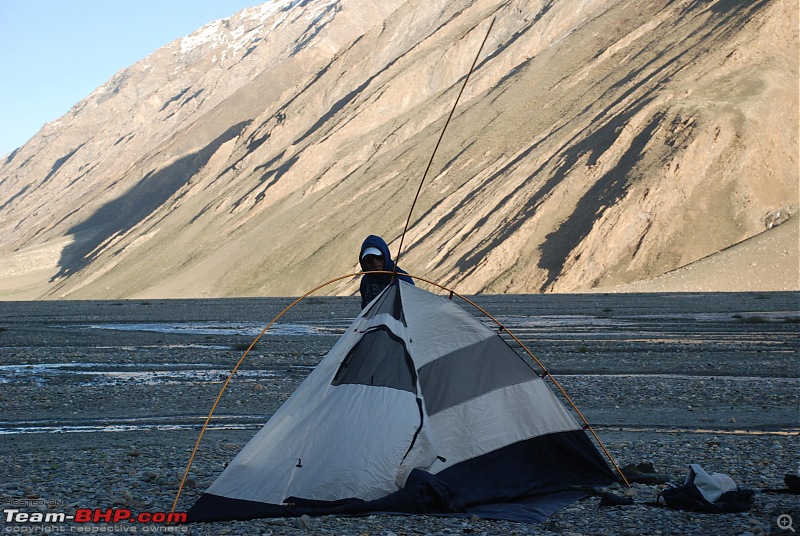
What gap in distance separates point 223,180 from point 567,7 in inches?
1494

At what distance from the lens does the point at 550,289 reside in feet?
165

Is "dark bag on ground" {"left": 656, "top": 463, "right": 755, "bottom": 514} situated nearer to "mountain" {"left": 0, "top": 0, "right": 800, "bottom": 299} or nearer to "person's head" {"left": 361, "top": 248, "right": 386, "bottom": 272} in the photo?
"person's head" {"left": 361, "top": 248, "right": 386, "bottom": 272}

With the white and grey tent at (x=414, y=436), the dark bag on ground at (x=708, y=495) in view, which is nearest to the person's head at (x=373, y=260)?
the white and grey tent at (x=414, y=436)

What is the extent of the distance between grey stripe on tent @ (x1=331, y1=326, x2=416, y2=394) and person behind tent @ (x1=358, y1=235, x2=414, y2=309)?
72 cm

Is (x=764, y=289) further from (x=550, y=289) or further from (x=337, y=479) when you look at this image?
(x=337, y=479)

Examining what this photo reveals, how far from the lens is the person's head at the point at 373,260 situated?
8555mm

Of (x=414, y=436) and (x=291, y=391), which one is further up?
(x=414, y=436)

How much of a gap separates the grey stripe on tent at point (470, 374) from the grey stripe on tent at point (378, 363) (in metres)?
0.20

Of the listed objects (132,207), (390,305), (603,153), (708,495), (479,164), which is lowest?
(603,153)

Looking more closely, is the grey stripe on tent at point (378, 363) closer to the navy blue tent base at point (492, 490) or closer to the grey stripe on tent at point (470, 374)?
the grey stripe on tent at point (470, 374)

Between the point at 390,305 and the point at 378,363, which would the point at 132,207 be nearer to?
the point at 390,305

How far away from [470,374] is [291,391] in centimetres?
769

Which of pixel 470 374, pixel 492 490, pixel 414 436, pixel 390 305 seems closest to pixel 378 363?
pixel 390 305

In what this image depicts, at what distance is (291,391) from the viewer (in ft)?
50.8
